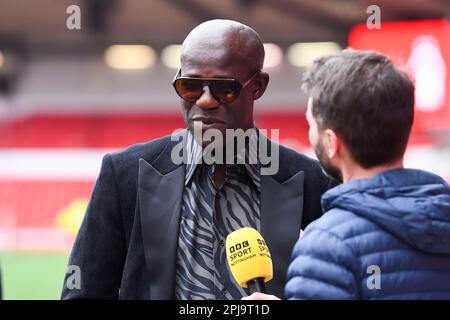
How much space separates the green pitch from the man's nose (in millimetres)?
5968

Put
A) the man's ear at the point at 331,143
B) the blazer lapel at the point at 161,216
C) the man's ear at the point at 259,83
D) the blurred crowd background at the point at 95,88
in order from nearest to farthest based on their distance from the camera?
the man's ear at the point at 331,143 < the blazer lapel at the point at 161,216 < the man's ear at the point at 259,83 < the blurred crowd background at the point at 95,88

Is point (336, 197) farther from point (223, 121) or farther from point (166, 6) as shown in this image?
point (166, 6)

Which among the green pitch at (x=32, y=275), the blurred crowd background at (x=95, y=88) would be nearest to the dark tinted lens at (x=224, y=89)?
the green pitch at (x=32, y=275)

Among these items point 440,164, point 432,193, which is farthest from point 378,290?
point 440,164

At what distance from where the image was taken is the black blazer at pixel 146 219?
1710 mm

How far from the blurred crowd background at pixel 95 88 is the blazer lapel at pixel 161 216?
1104 centimetres

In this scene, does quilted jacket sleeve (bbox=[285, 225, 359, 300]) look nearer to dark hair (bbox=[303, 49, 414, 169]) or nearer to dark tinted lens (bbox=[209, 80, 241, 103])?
dark hair (bbox=[303, 49, 414, 169])

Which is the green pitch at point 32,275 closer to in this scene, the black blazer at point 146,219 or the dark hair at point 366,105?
the black blazer at point 146,219

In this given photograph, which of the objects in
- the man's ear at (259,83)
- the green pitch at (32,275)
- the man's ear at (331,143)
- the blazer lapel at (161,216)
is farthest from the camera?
the green pitch at (32,275)

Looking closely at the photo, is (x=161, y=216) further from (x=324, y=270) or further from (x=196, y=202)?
(x=324, y=270)

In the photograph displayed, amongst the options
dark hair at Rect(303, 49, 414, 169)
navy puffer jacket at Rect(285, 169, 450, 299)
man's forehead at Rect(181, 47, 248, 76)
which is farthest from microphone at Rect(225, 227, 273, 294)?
man's forehead at Rect(181, 47, 248, 76)

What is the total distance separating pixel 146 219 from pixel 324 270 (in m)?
0.55

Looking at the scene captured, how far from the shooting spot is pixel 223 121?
1721mm

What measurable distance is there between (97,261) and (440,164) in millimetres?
13905
